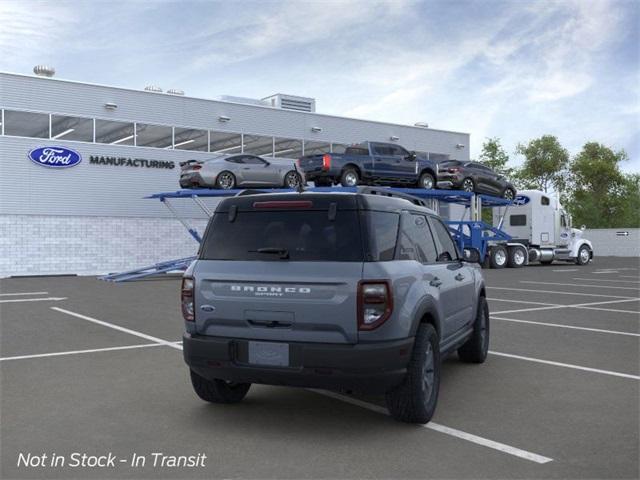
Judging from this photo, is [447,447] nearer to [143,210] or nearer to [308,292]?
[308,292]

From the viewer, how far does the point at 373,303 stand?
4594mm

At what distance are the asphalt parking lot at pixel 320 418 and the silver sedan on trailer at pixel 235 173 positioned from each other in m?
14.1

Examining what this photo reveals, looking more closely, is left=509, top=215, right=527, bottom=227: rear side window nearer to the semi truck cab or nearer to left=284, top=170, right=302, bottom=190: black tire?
the semi truck cab

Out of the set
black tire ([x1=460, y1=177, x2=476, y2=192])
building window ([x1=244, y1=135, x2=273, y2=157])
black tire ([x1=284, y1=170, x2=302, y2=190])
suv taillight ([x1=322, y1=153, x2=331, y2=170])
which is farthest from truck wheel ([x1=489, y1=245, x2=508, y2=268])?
building window ([x1=244, y1=135, x2=273, y2=157])

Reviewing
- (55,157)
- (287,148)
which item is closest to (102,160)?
(55,157)

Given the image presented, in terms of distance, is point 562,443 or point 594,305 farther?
point 594,305

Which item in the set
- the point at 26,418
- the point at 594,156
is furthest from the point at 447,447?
the point at 594,156

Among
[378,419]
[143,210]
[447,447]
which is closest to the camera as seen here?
[447,447]

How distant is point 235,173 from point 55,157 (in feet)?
25.8

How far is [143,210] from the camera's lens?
28125 mm

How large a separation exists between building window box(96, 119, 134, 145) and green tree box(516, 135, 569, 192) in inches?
2019

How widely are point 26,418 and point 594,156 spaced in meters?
71.4

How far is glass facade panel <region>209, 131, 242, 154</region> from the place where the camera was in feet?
98.6

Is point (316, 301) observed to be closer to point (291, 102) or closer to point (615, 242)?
point (291, 102)
